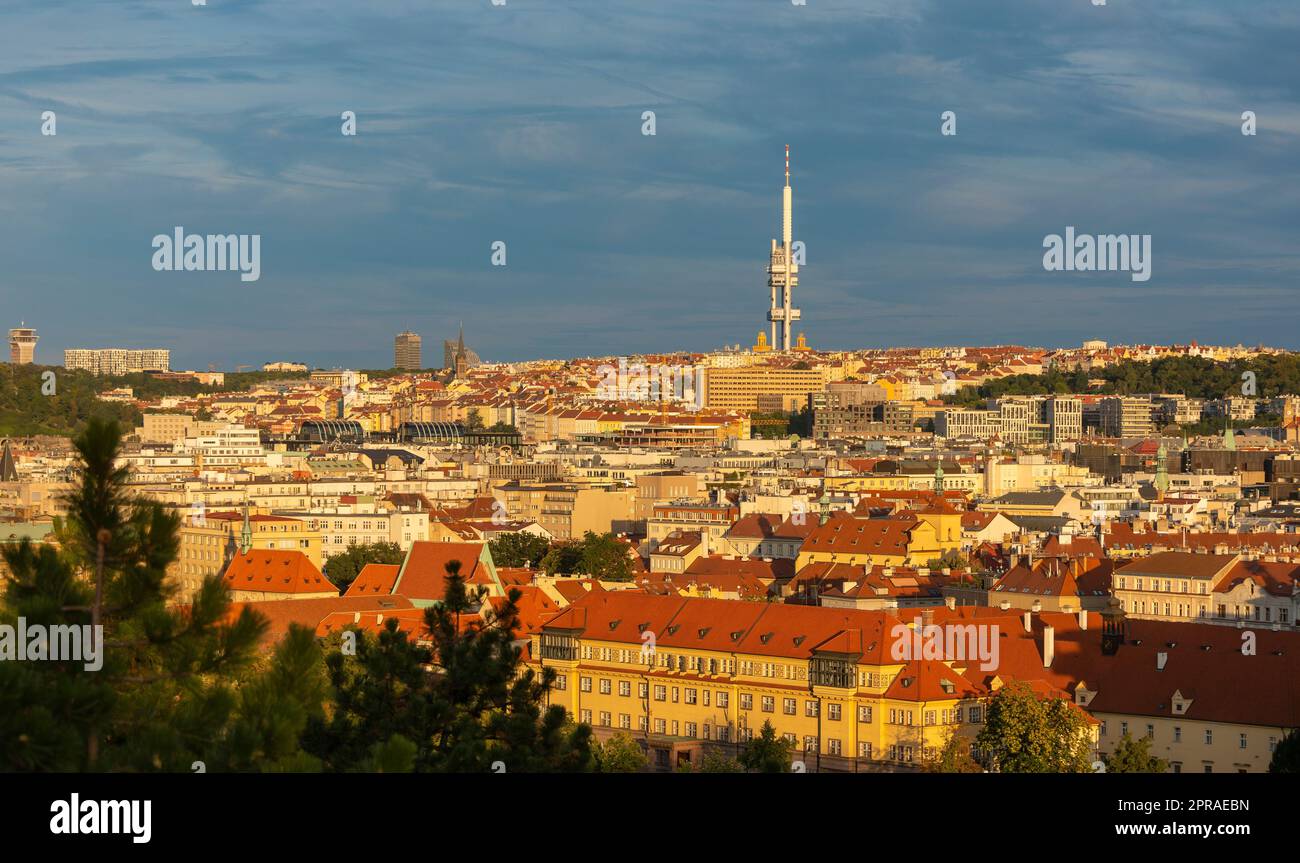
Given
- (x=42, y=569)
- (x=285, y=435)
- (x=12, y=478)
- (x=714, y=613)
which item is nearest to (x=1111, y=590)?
(x=714, y=613)

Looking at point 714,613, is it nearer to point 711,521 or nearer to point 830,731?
point 830,731

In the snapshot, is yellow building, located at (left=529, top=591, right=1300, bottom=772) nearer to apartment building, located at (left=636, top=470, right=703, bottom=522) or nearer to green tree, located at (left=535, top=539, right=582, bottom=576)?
green tree, located at (left=535, top=539, right=582, bottom=576)

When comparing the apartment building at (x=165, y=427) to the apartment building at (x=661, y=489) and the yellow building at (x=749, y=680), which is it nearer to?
the apartment building at (x=661, y=489)

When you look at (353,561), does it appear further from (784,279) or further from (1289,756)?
(784,279)

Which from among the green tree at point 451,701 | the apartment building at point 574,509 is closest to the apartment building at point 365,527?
the apartment building at point 574,509

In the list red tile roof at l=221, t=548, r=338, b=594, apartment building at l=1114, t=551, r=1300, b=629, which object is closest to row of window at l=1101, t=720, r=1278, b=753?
apartment building at l=1114, t=551, r=1300, b=629
